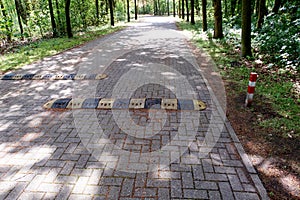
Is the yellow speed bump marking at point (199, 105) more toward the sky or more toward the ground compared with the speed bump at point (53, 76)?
more toward the ground

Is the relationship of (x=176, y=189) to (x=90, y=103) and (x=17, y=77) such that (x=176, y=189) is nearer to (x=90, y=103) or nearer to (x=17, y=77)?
(x=90, y=103)

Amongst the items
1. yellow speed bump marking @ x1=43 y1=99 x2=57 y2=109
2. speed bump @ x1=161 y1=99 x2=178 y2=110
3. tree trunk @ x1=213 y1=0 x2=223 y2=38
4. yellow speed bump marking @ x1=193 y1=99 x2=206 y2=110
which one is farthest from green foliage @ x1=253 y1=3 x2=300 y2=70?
yellow speed bump marking @ x1=43 y1=99 x2=57 y2=109

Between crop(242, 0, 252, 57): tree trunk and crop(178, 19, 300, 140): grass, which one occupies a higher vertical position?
crop(242, 0, 252, 57): tree trunk

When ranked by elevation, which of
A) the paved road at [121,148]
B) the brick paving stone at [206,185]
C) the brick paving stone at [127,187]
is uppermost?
the paved road at [121,148]

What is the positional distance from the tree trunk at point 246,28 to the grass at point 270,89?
442 millimetres

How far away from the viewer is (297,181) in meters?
3.08

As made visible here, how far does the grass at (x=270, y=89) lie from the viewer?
4.37 m

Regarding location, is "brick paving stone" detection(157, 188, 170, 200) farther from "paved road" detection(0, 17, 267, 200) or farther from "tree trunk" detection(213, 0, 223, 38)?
"tree trunk" detection(213, 0, 223, 38)

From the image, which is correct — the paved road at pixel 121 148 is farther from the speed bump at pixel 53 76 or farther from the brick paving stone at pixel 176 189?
the speed bump at pixel 53 76

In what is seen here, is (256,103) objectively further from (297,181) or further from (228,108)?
(297,181)

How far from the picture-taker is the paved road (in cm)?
298

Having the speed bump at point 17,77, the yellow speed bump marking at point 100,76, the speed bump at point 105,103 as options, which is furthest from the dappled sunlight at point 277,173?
the speed bump at point 17,77

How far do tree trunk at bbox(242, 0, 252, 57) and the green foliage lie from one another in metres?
0.79

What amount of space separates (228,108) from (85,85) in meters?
4.35
